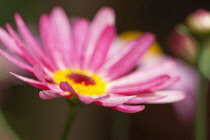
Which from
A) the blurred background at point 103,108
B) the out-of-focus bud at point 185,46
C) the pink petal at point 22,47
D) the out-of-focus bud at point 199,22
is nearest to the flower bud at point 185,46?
the out-of-focus bud at point 185,46

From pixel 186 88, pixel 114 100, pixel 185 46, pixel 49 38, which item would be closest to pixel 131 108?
pixel 114 100

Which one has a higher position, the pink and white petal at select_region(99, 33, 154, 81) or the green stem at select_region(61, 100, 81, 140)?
the pink and white petal at select_region(99, 33, 154, 81)

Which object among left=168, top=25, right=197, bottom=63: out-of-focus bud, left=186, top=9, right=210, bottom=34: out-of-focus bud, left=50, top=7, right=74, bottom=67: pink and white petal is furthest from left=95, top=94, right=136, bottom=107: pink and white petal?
left=168, top=25, right=197, bottom=63: out-of-focus bud

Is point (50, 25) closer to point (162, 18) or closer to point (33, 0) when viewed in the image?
point (33, 0)

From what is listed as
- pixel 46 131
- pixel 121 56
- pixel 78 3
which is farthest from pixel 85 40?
pixel 78 3

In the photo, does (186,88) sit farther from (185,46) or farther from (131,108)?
(131,108)

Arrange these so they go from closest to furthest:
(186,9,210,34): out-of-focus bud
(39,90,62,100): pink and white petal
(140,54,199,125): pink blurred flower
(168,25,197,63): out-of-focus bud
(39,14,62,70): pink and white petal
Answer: (39,90,62,100): pink and white petal, (39,14,62,70): pink and white petal, (186,9,210,34): out-of-focus bud, (168,25,197,63): out-of-focus bud, (140,54,199,125): pink blurred flower

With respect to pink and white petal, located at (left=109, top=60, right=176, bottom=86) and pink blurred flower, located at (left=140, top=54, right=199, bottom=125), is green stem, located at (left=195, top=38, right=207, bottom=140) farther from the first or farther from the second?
pink blurred flower, located at (left=140, top=54, right=199, bottom=125)
